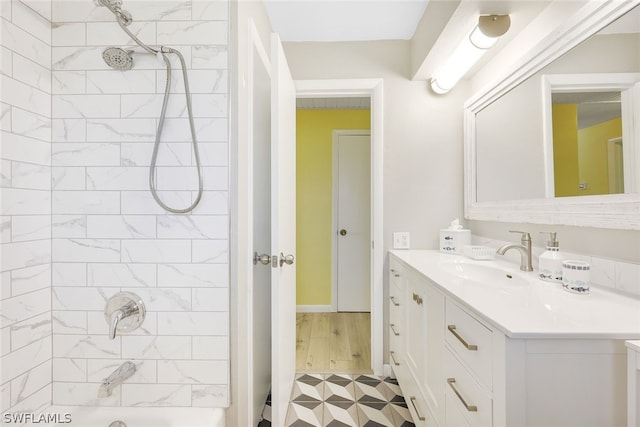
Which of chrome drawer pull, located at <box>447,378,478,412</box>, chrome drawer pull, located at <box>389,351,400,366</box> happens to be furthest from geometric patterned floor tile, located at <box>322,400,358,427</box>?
chrome drawer pull, located at <box>447,378,478,412</box>

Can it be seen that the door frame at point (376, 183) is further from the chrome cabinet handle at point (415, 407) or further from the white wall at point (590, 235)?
the white wall at point (590, 235)

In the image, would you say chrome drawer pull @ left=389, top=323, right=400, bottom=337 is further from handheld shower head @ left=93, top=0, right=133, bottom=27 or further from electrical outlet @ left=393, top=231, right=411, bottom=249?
handheld shower head @ left=93, top=0, right=133, bottom=27

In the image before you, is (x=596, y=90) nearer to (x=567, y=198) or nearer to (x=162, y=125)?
(x=567, y=198)

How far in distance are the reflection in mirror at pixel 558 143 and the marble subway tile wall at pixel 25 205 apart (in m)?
2.07

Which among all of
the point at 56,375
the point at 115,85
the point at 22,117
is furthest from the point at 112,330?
the point at 115,85

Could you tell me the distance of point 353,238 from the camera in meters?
3.34

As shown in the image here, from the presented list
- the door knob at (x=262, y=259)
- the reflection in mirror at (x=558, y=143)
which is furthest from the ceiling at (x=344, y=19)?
the door knob at (x=262, y=259)

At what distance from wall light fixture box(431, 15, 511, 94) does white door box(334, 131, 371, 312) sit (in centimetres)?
143

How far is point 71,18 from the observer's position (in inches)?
46.8

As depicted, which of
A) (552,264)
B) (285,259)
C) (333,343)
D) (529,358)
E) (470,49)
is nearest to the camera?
(529,358)

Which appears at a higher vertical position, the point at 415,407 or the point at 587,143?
the point at 587,143

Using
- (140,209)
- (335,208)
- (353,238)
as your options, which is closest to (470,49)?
(140,209)

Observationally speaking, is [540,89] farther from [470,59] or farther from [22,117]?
[22,117]

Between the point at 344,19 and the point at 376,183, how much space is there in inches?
42.1
